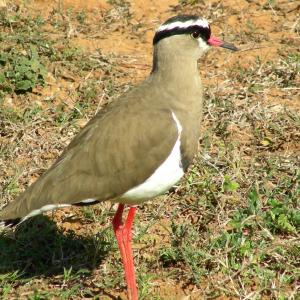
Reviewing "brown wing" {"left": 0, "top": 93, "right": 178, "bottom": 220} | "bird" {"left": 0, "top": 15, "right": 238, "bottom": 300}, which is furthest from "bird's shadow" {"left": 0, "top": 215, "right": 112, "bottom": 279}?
"brown wing" {"left": 0, "top": 93, "right": 178, "bottom": 220}

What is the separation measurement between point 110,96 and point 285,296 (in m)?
2.59

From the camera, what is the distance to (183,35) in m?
4.39

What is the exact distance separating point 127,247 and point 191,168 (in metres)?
1.09

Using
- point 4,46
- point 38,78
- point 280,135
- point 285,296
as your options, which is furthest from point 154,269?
point 4,46

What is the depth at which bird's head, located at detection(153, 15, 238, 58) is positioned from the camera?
4.37 meters

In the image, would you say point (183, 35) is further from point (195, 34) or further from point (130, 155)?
point (130, 155)

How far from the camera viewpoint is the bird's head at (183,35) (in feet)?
14.3

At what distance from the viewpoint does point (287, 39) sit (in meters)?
6.85

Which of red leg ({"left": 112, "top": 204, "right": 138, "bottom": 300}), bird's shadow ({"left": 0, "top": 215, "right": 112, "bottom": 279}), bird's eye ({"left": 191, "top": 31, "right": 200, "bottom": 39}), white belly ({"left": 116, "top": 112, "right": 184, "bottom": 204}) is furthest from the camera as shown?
bird's shadow ({"left": 0, "top": 215, "right": 112, "bottom": 279})

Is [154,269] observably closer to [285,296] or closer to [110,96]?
[285,296]

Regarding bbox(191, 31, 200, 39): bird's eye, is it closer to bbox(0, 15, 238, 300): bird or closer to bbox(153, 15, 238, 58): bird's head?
bbox(153, 15, 238, 58): bird's head

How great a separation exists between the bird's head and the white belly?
0.54m

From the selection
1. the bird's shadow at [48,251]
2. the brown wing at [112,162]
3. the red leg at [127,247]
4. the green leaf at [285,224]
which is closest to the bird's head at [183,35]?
the brown wing at [112,162]

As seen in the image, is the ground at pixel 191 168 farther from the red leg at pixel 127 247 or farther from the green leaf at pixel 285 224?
the red leg at pixel 127 247
